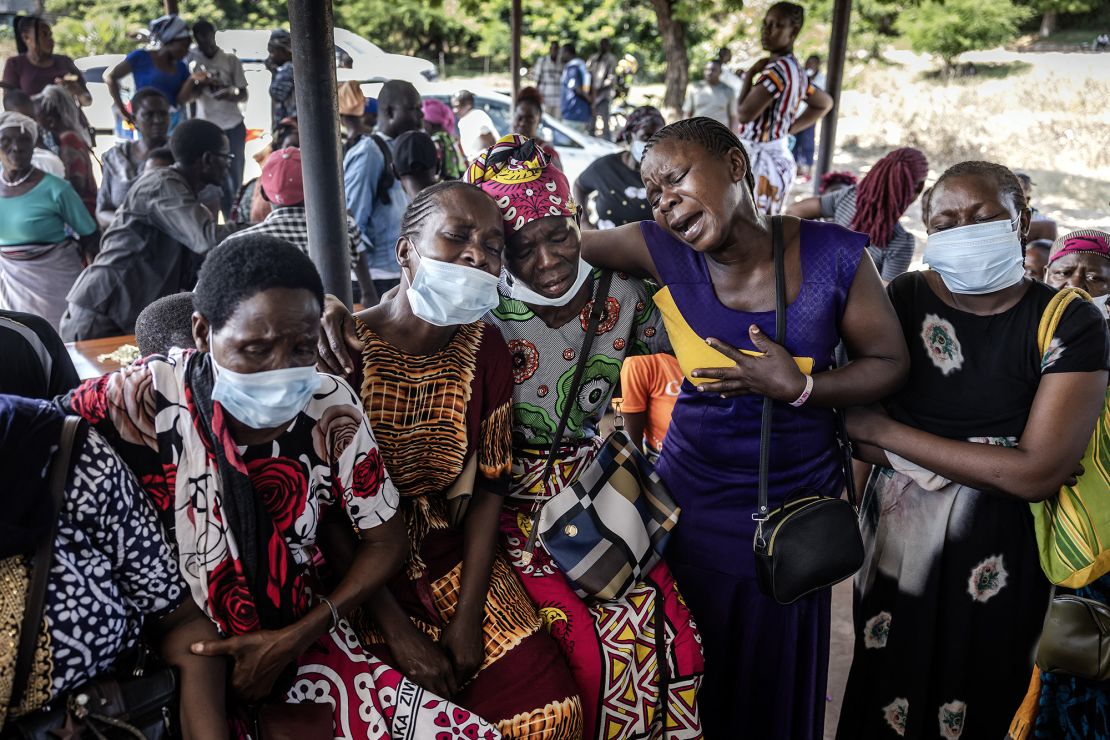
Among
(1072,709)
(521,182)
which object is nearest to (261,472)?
(521,182)

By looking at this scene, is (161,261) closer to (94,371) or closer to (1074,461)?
(94,371)

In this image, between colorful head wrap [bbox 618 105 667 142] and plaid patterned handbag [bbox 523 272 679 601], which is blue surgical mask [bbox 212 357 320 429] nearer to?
plaid patterned handbag [bbox 523 272 679 601]

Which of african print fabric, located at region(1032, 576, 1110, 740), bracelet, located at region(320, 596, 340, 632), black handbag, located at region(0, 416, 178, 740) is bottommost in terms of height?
african print fabric, located at region(1032, 576, 1110, 740)

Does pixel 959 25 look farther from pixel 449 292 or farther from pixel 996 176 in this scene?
pixel 449 292

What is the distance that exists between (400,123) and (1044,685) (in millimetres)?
4649

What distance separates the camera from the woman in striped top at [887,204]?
4094 mm

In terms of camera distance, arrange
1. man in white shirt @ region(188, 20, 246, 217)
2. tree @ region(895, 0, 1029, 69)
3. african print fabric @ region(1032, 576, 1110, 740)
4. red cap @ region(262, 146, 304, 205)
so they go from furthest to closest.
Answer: tree @ region(895, 0, 1029, 69)
man in white shirt @ region(188, 20, 246, 217)
red cap @ region(262, 146, 304, 205)
african print fabric @ region(1032, 576, 1110, 740)

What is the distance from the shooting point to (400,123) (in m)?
5.53

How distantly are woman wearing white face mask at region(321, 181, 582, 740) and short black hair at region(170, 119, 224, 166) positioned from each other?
2769mm

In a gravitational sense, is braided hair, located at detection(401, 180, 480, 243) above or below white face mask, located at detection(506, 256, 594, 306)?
above

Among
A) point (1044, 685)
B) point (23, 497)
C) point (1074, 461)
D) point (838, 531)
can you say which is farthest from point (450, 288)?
point (1044, 685)

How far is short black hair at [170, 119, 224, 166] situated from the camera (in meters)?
4.33

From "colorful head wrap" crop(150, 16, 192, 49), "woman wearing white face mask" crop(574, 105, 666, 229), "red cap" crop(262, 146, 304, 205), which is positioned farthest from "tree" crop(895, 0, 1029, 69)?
"red cap" crop(262, 146, 304, 205)

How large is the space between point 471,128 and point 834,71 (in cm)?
418
